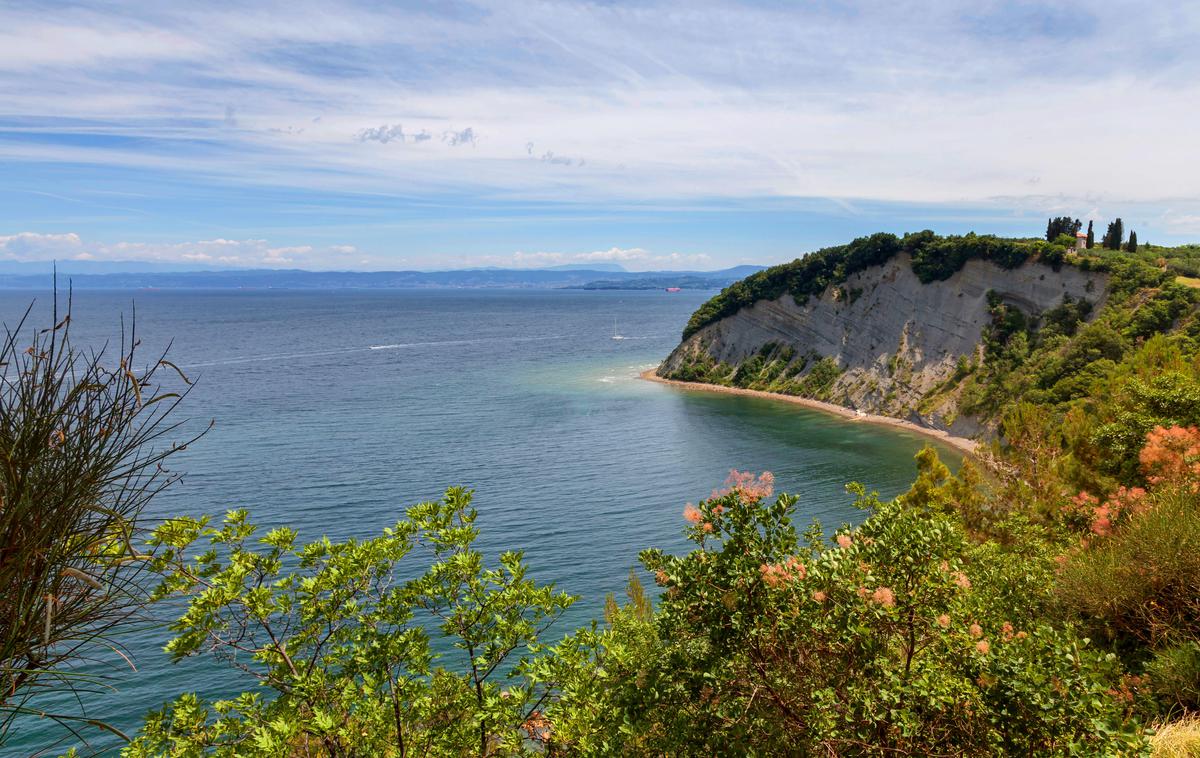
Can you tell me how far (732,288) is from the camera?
371 feet

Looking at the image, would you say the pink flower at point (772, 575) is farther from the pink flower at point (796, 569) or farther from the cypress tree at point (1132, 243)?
the cypress tree at point (1132, 243)

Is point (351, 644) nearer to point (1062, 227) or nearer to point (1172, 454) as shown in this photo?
point (1172, 454)

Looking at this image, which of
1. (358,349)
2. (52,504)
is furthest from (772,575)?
(358,349)

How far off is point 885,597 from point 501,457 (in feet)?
177

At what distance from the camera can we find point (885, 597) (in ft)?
31.3

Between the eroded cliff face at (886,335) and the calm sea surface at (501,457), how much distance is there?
289 inches

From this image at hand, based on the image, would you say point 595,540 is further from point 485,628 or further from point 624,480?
point 485,628

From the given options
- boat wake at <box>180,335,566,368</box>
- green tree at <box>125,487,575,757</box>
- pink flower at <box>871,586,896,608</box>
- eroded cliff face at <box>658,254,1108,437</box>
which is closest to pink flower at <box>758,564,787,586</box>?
pink flower at <box>871,586,896,608</box>

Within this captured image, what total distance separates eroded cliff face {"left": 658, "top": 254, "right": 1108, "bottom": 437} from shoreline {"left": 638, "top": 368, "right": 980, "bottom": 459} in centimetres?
120

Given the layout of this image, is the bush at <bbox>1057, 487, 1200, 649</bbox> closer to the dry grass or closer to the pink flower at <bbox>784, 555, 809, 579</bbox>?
the dry grass

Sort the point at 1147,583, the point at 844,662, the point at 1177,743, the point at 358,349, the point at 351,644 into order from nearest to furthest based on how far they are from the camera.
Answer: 1. the point at 1177,743
2. the point at 844,662
3. the point at 1147,583
4. the point at 351,644
5. the point at 358,349

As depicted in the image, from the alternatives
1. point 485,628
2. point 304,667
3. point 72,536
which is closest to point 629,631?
point 485,628

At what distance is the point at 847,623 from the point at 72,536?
9.05 m

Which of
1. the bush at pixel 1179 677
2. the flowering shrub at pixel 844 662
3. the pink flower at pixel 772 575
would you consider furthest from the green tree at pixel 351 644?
the bush at pixel 1179 677
